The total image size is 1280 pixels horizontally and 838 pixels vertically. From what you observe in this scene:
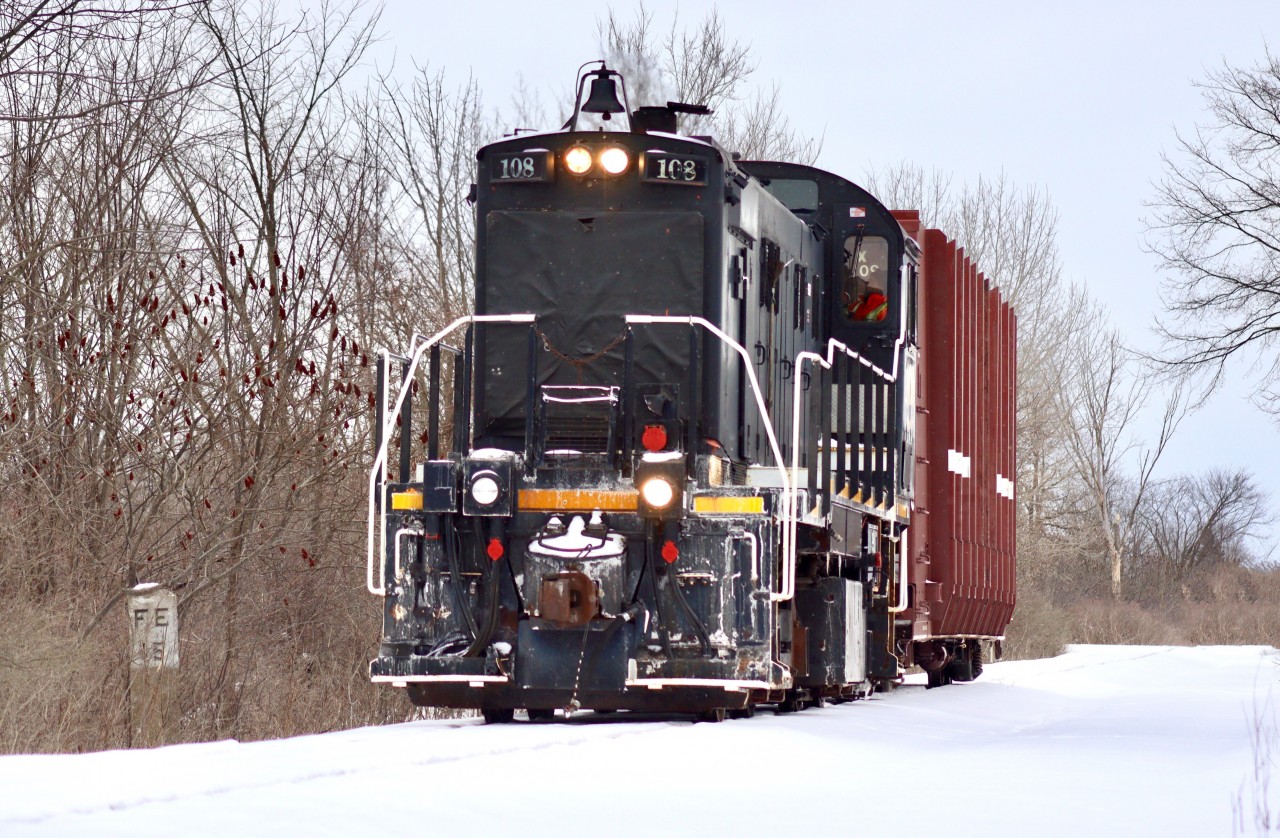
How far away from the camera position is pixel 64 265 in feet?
39.5

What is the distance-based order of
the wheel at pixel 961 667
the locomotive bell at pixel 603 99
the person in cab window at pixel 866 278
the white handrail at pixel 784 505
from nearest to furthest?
the white handrail at pixel 784 505
the locomotive bell at pixel 603 99
the person in cab window at pixel 866 278
the wheel at pixel 961 667

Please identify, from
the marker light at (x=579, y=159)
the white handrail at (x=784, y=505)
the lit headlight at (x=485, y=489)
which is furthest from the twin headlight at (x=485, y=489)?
the marker light at (x=579, y=159)

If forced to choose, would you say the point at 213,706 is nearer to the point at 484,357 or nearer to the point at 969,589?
the point at 484,357

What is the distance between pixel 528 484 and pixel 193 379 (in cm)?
385

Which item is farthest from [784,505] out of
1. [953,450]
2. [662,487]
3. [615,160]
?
[953,450]

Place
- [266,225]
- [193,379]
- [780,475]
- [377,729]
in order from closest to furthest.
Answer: [377,729]
[780,475]
[193,379]
[266,225]

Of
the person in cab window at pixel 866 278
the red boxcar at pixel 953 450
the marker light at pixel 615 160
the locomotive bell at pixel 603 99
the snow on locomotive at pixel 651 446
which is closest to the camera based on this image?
the snow on locomotive at pixel 651 446

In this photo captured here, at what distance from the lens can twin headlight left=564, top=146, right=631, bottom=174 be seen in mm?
8992

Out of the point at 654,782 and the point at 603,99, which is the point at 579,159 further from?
the point at 654,782

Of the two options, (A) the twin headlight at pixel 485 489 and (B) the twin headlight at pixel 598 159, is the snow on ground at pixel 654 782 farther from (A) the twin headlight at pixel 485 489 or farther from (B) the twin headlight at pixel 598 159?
(B) the twin headlight at pixel 598 159

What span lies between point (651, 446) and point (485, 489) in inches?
33.9

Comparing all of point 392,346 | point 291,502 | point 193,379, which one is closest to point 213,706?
point 193,379

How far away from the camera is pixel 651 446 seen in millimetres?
8492

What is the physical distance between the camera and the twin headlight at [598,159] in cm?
899
